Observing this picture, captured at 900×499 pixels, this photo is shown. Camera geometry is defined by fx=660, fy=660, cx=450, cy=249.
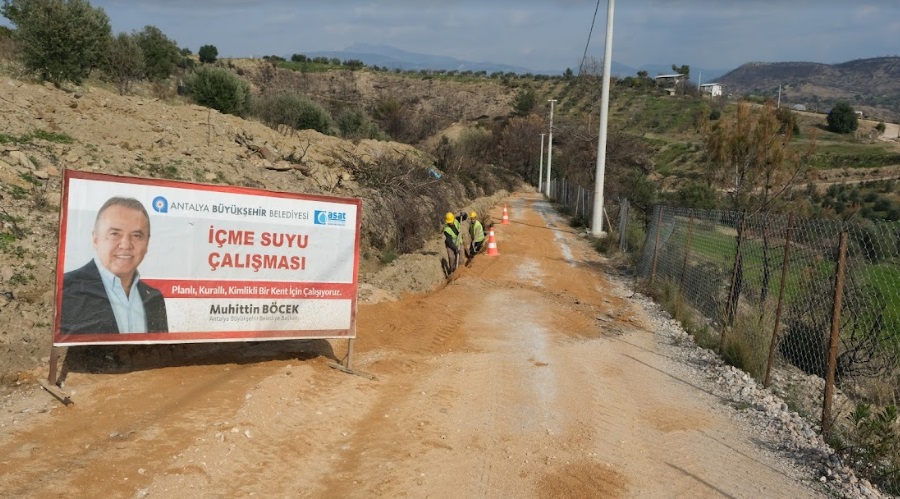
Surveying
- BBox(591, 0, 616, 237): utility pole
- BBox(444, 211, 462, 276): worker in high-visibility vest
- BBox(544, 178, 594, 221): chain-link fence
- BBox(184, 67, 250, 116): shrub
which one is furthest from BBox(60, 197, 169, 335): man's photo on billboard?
BBox(184, 67, 250, 116): shrub

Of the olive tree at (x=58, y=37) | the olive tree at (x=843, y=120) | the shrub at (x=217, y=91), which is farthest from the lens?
the olive tree at (x=843, y=120)

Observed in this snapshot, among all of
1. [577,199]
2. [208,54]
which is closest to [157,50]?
[577,199]

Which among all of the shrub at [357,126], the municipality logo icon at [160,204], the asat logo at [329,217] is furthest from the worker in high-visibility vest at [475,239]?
the shrub at [357,126]

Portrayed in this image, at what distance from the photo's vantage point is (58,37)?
19.4 meters

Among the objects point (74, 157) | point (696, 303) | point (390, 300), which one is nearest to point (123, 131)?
point (74, 157)

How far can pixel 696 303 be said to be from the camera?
11.6 m

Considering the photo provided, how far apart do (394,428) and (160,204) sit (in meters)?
3.12

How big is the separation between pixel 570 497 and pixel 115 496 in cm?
312

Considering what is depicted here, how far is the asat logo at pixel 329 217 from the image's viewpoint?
290 inches

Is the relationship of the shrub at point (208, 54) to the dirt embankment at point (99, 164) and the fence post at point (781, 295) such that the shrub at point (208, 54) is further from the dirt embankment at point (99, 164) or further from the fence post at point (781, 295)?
the fence post at point (781, 295)

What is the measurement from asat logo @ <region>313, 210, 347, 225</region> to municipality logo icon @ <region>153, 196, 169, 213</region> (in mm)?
1552

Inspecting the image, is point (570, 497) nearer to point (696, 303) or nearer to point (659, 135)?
point (696, 303)

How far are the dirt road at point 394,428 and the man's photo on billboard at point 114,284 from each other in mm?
641

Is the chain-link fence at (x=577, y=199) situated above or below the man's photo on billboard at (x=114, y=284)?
above
